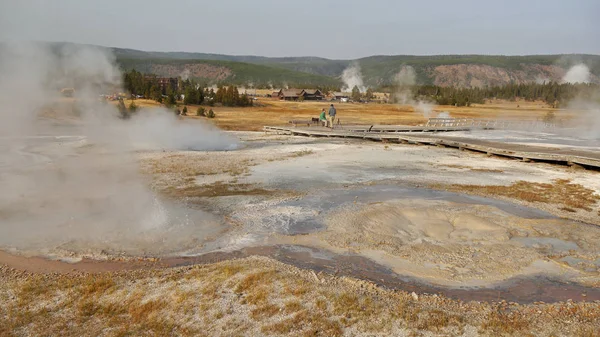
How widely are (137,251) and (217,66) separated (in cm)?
18368

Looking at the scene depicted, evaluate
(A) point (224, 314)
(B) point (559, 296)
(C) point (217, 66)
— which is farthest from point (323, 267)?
(C) point (217, 66)

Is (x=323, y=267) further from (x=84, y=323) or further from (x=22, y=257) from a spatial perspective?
(x=22, y=257)

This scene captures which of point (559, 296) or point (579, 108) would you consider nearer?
point (559, 296)

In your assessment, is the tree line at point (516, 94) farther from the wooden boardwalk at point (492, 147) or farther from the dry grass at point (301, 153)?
the dry grass at point (301, 153)

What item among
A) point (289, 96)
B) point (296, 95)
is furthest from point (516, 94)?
point (289, 96)

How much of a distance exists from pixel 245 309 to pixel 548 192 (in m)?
11.8

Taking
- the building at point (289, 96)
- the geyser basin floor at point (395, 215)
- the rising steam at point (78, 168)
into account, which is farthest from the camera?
the building at point (289, 96)

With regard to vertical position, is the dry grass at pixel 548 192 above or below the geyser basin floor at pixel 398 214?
above

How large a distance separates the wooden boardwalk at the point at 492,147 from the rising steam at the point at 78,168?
25.6 feet

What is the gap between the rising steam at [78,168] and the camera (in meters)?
9.70

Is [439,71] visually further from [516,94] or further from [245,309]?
[245,309]

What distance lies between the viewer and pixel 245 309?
6.52 meters

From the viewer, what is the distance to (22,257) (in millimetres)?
8445

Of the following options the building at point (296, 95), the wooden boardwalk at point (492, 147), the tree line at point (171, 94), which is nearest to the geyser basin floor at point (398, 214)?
the wooden boardwalk at point (492, 147)
